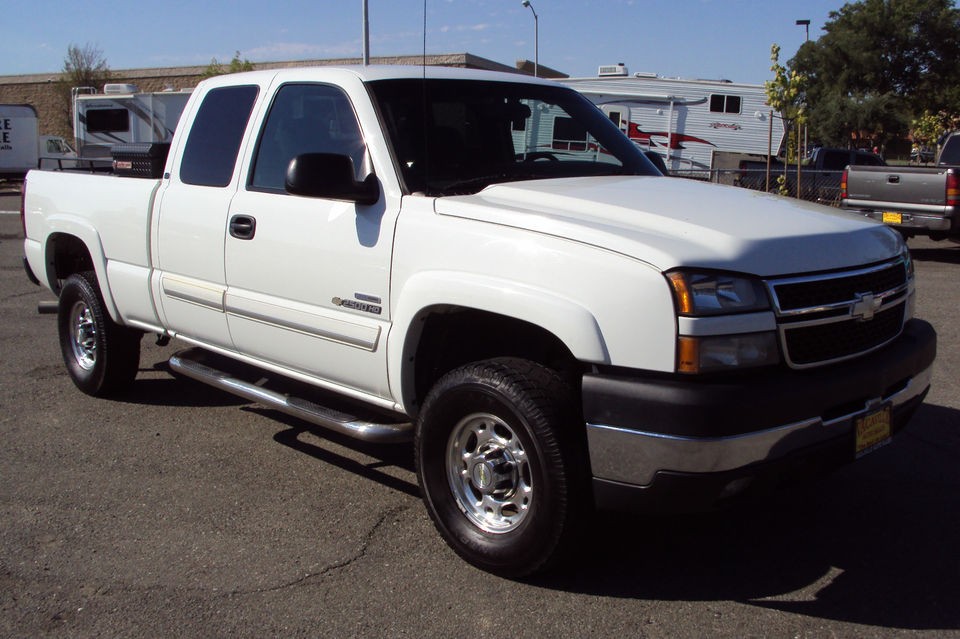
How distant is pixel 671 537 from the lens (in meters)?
4.02

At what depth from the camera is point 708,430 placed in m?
2.94

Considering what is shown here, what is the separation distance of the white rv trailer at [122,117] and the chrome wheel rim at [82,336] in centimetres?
2014

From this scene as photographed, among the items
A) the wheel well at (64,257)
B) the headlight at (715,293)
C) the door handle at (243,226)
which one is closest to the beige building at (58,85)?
the wheel well at (64,257)

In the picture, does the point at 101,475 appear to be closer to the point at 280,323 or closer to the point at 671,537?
the point at 280,323

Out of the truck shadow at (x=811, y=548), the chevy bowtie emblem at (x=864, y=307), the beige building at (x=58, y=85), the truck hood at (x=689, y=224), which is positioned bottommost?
the truck shadow at (x=811, y=548)

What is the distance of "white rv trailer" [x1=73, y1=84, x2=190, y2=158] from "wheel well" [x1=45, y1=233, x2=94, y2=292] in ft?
64.6

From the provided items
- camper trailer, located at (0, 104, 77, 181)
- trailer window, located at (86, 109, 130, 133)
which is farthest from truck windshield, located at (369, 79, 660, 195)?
camper trailer, located at (0, 104, 77, 181)

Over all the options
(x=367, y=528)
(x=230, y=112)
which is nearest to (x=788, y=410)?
(x=367, y=528)

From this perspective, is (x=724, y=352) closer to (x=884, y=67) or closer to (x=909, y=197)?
(x=909, y=197)

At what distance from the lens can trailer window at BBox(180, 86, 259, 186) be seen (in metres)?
4.84

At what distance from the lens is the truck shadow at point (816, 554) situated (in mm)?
3426

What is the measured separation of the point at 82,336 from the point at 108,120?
22.4 meters

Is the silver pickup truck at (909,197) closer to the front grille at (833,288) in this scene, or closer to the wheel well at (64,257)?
the front grille at (833,288)

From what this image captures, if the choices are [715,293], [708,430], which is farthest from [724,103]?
[708,430]
